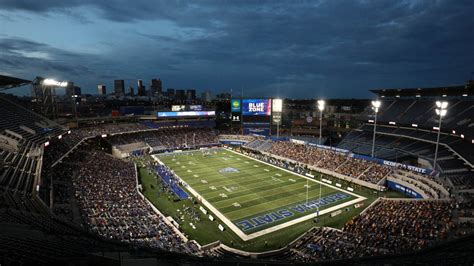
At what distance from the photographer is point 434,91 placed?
47.9 m

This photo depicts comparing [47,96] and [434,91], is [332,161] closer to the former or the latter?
[434,91]

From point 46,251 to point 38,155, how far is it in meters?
21.6

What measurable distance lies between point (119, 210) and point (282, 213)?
16.3 metres

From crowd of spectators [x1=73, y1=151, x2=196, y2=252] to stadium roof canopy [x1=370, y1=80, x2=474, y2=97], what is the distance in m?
47.5

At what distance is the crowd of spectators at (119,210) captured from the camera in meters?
20.6

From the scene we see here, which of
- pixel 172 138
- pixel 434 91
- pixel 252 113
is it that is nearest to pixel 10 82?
pixel 172 138

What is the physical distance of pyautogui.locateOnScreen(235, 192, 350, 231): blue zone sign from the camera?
84.6 ft

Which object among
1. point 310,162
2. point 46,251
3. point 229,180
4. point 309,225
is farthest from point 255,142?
point 46,251

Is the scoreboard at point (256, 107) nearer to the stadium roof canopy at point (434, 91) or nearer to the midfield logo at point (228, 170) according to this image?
the midfield logo at point (228, 170)

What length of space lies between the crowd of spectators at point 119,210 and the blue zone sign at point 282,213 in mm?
6776

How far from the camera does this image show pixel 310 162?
149ft

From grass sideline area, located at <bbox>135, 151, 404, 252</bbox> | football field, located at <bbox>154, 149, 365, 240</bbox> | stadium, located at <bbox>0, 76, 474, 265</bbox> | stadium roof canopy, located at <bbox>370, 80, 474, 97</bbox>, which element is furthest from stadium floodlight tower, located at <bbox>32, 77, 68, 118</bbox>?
stadium roof canopy, located at <bbox>370, 80, 474, 97</bbox>

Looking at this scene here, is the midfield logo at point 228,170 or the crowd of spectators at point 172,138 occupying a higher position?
the crowd of spectators at point 172,138

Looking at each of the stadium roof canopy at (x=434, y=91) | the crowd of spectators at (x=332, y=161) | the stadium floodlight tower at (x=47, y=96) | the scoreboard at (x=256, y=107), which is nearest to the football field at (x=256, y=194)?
the crowd of spectators at (x=332, y=161)
